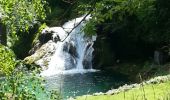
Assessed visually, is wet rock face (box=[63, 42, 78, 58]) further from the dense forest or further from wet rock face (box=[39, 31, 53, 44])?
the dense forest

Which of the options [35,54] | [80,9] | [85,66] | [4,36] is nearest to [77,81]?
[85,66]

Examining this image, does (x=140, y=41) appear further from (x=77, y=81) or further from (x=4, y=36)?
(x=4, y=36)

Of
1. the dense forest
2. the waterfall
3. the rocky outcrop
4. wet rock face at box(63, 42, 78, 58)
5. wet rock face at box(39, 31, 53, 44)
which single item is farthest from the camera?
wet rock face at box(39, 31, 53, 44)

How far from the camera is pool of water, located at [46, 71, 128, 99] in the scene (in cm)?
2306

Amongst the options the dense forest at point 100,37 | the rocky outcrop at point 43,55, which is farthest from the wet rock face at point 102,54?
the rocky outcrop at point 43,55

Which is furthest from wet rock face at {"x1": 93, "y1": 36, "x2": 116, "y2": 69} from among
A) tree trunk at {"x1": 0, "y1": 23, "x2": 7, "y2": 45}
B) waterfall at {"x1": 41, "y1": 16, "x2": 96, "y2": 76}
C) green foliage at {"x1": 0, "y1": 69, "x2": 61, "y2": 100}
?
green foliage at {"x1": 0, "y1": 69, "x2": 61, "y2": 100}

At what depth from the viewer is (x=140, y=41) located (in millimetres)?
32688

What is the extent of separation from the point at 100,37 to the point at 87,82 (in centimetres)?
797

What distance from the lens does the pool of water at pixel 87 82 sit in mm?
23056

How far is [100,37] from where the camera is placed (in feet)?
109

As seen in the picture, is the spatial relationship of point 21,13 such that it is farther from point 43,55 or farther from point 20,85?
point 43,55

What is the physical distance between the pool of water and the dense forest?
95 centimetres

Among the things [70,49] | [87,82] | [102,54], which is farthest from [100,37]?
[87,82]

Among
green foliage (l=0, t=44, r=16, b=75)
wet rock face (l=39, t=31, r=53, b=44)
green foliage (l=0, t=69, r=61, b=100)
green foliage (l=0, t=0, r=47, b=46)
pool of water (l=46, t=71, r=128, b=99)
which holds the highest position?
green foliage (l=0, t=0, r=47, b=46)
